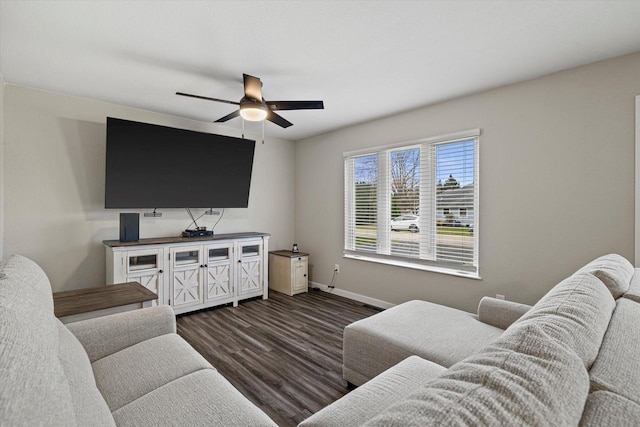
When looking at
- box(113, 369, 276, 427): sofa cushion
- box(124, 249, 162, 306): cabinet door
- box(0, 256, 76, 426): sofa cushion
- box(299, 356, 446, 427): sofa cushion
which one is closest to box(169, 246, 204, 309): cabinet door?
box(124, 249, 162, 306): cabinet door

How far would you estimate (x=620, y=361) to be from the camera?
2.49 ft

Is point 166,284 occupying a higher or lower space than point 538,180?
lower

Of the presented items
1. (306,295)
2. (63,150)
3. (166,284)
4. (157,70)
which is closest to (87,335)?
(166,284)

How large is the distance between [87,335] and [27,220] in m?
2.37

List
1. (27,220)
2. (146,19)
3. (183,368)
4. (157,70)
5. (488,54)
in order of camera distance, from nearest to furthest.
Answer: (183,368)
(146,19)
(488,54)
(157,70)
(27,220)

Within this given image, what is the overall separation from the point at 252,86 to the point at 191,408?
2.36 meters

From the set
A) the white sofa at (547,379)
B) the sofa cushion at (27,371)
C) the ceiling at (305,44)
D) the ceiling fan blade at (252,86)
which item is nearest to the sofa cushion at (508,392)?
the white sofa at (547,379)

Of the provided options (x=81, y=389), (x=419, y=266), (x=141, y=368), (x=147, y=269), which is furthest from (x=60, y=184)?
(x=419, y=266)

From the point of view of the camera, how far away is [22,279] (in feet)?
3.71

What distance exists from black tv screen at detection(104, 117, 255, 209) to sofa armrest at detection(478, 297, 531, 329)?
336 cm

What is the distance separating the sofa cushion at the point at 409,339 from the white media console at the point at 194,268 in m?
2.26

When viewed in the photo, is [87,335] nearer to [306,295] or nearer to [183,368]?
[183,368]

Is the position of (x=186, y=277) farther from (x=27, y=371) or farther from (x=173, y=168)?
(x=27, y=371)

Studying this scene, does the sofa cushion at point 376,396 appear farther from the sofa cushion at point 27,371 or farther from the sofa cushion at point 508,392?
the sofa cushion at point 27,371
